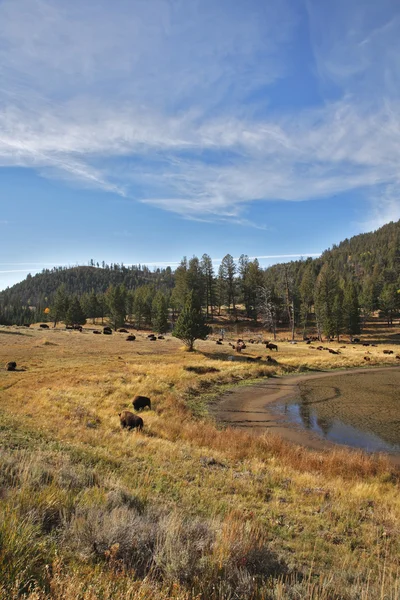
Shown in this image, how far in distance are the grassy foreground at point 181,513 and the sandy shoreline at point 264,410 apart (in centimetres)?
283

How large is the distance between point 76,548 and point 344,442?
17.1 m

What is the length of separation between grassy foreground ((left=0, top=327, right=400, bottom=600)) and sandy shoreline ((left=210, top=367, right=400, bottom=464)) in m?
2.83

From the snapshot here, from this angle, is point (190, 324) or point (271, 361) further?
point (190, 324)

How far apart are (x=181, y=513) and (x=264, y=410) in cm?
1911

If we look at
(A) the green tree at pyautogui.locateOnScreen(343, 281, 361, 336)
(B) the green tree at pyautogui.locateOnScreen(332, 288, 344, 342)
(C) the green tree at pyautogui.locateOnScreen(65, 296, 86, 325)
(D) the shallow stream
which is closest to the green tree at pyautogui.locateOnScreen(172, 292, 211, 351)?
(D) the shallow stream

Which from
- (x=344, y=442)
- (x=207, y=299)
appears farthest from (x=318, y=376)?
(x=207, y=299)

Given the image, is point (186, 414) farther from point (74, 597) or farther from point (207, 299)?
point (207, 299)

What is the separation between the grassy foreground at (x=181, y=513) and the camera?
3814 millimetres

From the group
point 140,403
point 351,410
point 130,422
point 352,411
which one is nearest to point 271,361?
point 351,410

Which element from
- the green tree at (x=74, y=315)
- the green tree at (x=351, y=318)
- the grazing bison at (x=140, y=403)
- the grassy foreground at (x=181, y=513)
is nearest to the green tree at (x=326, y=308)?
the green tree at (x=351, y=318)

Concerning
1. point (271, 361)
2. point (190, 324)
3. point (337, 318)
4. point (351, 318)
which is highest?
point (190, 324)

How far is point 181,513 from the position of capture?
6035 millimetres

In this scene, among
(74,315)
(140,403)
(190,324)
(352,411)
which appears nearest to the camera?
(140,403)

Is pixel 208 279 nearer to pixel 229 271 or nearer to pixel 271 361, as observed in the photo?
pixel 229 271
